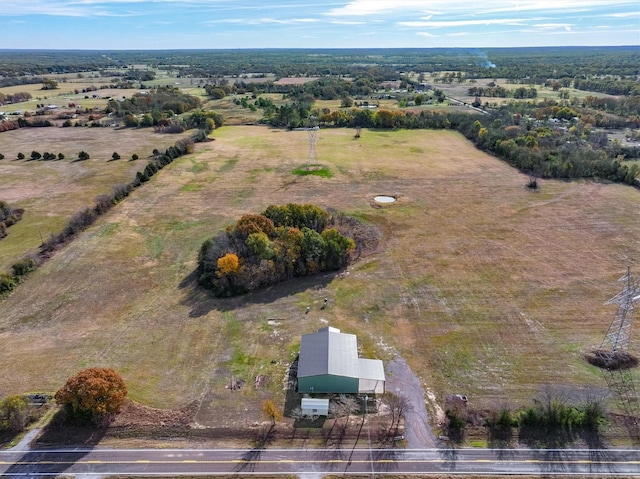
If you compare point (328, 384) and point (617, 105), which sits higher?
point (617, 105)

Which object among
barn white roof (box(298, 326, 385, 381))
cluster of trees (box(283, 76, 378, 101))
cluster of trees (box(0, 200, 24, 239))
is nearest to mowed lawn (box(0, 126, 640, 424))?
barn white roof (box(298, 326, 385, 381))

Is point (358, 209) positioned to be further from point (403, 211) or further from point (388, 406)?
point (388, 406)

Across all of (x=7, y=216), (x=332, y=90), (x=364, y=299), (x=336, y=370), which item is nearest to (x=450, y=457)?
(x=336, y=370)

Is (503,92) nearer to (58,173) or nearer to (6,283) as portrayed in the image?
(58,173)

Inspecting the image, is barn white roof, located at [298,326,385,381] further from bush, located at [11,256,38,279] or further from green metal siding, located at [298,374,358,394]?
bush, located at [11,256,38,279]

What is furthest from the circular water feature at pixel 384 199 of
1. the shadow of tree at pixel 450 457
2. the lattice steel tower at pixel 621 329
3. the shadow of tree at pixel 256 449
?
the shadow of tree at pixel 256 449

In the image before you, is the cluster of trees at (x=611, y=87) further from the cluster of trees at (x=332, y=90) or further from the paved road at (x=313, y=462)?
the paved road at (x=313, y=462)
